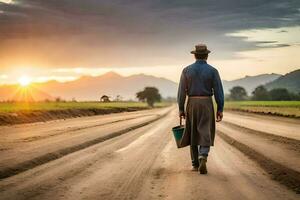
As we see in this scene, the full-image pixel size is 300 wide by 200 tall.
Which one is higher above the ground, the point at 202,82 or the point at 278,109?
the point at 202,82

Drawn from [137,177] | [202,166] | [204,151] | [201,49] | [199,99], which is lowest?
[137,177]

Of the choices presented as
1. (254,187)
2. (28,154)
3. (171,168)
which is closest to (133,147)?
(28,154)

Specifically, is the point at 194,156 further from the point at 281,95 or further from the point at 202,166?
the point at 281,95

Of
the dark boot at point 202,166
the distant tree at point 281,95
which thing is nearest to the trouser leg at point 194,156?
the dark boot at point 202,166

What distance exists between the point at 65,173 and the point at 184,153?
5165 mm

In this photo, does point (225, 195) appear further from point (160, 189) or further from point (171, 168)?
point (171, 168)

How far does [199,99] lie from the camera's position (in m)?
11.3

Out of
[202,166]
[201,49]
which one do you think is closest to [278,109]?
[201,49]

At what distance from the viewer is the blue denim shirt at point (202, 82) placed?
36.9ft

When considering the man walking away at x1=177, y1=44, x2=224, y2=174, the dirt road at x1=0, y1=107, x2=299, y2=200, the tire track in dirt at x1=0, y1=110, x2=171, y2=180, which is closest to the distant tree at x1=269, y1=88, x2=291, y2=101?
the tire track in dirt at x1=0, y1=110, x2=171, y2=180

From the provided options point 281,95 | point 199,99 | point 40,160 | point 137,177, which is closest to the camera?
point 137,177

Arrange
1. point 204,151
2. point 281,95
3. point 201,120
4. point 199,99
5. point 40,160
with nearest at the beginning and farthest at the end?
point 204,151
point 201,120
point 199,99
point 40,160
point 281,95

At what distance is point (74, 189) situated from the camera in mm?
8664

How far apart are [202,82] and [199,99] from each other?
36 cm
